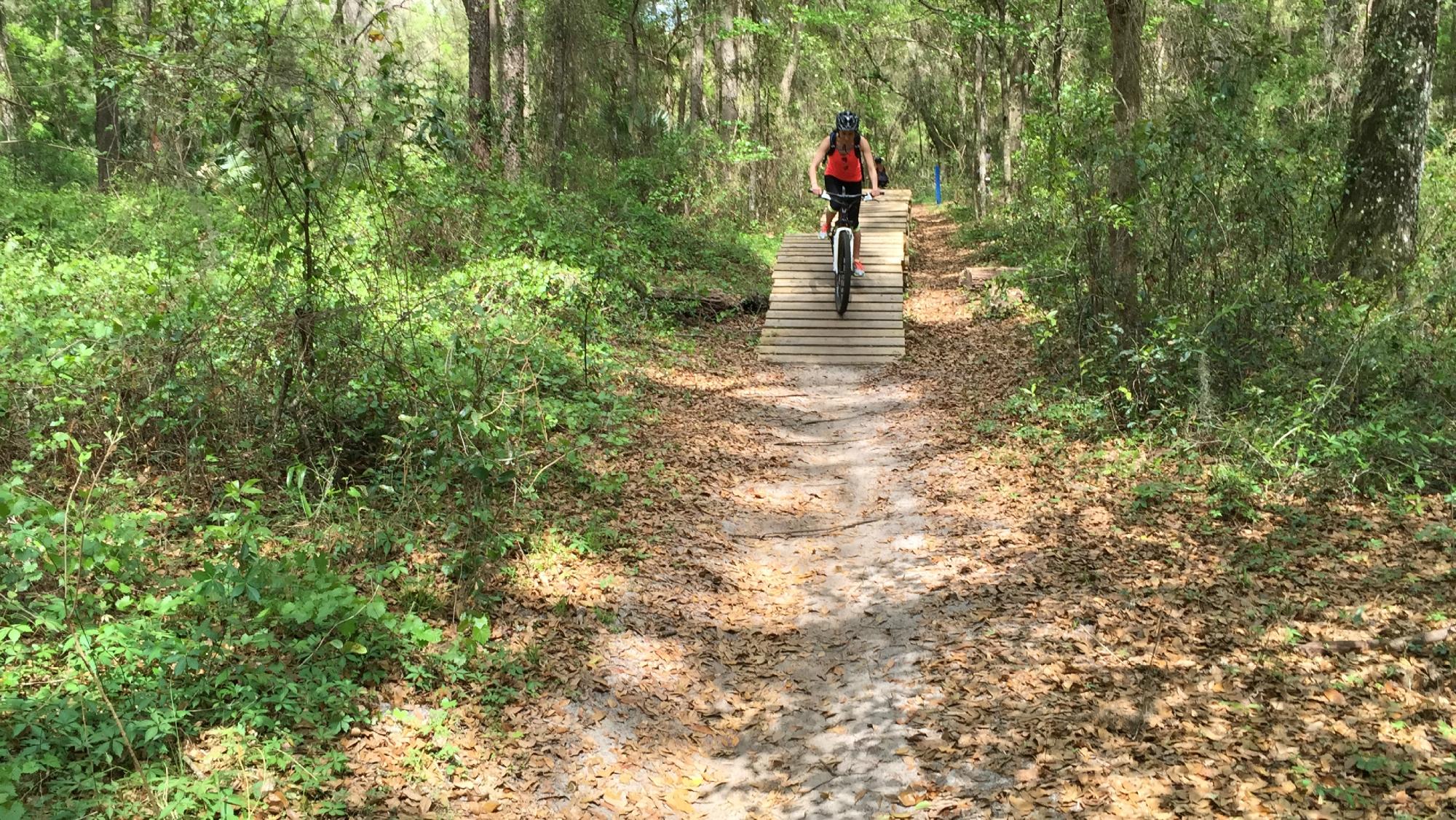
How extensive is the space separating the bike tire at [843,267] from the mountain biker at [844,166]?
365mm

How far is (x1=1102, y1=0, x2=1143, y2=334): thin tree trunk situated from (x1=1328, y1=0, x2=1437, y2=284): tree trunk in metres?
2.21

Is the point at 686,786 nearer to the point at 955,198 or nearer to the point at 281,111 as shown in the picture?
the point at 281,111

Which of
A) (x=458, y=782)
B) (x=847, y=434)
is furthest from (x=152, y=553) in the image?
(x=847, y=434)

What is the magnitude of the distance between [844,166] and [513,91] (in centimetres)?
695

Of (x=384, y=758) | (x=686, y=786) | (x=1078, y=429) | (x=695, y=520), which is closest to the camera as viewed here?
(x=384, y=758)

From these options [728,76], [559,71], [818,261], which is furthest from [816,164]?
[728,76]

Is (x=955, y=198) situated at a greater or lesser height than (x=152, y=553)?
greater

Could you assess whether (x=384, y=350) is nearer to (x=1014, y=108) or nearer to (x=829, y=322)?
(x=829, y=322)

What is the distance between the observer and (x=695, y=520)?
6527 mm

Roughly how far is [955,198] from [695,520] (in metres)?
33.6

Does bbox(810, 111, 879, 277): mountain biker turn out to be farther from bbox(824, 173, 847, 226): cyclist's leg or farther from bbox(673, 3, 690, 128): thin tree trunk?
bbox(673, 3, 690, 128): thin tree trunk

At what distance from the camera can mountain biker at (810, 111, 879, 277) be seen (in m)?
11.3

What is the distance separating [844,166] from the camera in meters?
11.5

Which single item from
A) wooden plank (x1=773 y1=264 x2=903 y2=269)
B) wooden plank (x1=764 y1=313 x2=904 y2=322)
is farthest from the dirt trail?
wooden plank (x1=773 y1=264 x2=903 y2=269)
